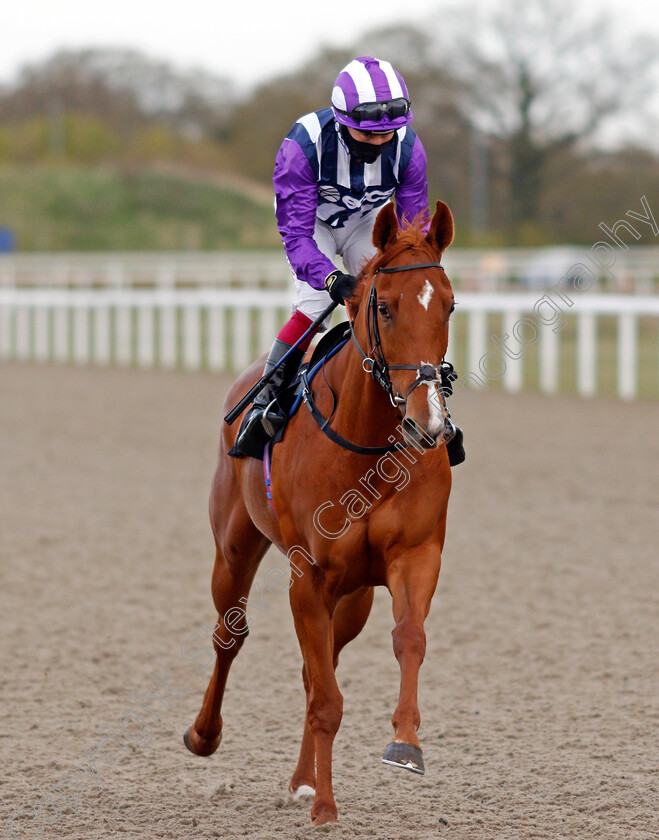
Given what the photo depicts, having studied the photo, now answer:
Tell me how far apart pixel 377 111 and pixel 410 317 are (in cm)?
84

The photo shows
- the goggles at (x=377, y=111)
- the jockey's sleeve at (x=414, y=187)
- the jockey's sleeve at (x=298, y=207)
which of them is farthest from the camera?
the jockey's sleeve at (x=414, y=187)

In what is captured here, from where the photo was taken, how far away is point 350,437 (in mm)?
3594

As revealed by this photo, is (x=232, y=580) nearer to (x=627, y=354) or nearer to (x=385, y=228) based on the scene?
(x=385, y=228)

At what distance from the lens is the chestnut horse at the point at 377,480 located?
3209 millimetres

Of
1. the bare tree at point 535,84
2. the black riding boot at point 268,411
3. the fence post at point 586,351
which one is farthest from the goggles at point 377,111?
the bare tree at point 535,84

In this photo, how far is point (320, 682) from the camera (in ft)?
11.5

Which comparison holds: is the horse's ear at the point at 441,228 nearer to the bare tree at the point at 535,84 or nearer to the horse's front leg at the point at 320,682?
the horse's front leg at the point at 320,682

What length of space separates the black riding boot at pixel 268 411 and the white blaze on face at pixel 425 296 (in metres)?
0.86

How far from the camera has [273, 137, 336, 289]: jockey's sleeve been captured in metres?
3.88

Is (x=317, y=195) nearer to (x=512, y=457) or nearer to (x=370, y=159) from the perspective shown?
(x=370, y=159)

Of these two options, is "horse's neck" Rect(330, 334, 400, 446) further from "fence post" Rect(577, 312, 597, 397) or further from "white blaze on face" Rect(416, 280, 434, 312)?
"fence post" Rect(577, 312, 597, 397)

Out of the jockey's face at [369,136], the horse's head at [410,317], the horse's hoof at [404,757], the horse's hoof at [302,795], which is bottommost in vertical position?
the horse's hoof at [302,795]

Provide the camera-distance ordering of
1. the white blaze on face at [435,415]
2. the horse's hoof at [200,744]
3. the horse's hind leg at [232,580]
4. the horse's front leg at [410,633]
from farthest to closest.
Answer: the horse's hind leg at [232,580] < the horse's hoof at [200,744] < the horse's front leg at [410,633] < the white blaze on face at [435,415]

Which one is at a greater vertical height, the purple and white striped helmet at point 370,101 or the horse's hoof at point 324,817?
the purple and white striped helmet at point 370,101
